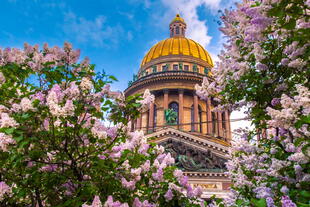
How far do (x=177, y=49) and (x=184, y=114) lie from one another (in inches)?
494

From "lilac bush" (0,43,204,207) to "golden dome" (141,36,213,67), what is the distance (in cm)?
4449

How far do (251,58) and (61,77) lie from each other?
3657mm

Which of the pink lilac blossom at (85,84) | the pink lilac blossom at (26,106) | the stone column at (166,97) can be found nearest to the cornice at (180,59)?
the stone column at (166,97)

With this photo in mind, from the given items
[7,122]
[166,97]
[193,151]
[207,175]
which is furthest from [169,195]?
[166,97]

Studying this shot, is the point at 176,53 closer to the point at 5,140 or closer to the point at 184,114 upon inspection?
the point at 184,114

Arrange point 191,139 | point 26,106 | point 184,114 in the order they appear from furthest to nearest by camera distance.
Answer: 1. point 184,114
2. point 191,139
3. point 26,106

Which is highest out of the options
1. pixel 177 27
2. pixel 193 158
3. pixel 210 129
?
pixel 177 27

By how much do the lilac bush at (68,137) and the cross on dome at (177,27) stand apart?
171 feet

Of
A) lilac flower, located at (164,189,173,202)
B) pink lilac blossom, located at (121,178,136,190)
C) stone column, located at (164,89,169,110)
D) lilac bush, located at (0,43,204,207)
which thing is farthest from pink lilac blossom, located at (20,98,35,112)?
stone column, located at (164,89,169,110)

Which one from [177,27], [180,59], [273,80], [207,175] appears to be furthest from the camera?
[177,27]

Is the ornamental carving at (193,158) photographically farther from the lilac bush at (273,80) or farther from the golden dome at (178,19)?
the golden dome at (178,19)

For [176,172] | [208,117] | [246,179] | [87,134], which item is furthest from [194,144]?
[87,134]

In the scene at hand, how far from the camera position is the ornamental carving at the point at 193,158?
94.4 feet

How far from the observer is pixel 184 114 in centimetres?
4344
